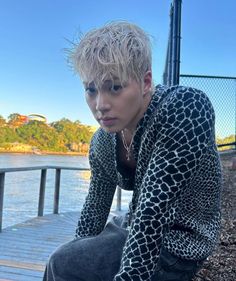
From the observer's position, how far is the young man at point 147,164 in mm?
1088

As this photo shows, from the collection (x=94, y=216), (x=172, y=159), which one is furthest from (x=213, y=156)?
(x=94, y=216)

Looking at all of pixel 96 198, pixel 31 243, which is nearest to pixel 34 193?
pixel 31 243

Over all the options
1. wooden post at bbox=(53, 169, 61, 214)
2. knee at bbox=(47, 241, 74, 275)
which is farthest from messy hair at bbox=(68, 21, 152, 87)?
wooden post at bbox=(53, 169, 61, 214)

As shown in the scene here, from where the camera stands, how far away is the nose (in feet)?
3.70

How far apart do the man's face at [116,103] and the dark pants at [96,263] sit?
0.31 m

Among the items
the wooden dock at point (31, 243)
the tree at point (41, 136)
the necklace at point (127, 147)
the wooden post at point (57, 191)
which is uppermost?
the tree at point (41, 136)

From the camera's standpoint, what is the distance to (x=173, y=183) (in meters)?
1.10

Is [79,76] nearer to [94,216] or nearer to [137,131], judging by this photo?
[137,131]

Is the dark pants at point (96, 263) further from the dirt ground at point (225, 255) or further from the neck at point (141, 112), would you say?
the dirt ground at point (225, 255)

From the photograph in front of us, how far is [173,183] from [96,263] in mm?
295

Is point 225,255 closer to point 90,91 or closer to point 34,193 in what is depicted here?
point 90,91

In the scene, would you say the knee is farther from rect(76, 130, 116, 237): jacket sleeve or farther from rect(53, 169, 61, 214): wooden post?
rect(53, 169, 61, 214): wooden post

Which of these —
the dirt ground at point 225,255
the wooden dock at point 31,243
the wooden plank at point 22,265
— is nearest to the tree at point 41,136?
the wooden dock at point 31,243

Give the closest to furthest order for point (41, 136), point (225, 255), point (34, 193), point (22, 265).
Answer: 1. point (225, 255)
2. point (22, 265)
3. point (34, 193)
4. point (41, 136)
